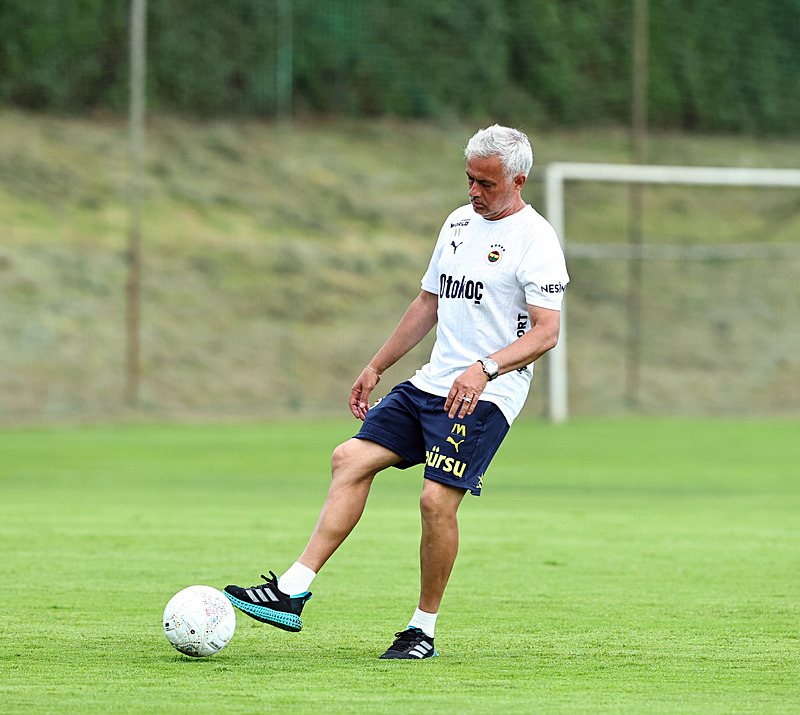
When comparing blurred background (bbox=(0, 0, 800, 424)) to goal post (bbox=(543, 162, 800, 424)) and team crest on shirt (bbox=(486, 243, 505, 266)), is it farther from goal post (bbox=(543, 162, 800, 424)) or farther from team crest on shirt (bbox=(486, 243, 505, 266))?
team crest on shirt (bbox=(486, 243, 505, 266))

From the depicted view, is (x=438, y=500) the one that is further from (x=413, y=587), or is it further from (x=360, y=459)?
(x=413, y=587)

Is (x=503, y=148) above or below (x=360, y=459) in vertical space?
above

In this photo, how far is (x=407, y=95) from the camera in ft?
93.6

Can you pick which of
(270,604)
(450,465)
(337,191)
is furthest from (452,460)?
(337,191)

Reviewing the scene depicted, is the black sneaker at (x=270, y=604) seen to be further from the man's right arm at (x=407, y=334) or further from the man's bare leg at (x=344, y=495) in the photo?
the man's right arm at (x=407, y=334)

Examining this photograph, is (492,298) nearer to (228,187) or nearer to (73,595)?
(73,595)

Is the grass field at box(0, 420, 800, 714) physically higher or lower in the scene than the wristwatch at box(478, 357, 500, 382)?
lower

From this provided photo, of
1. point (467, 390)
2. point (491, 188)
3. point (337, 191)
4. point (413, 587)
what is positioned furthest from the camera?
point (337, 191)

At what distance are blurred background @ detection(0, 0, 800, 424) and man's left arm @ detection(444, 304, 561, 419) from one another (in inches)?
594

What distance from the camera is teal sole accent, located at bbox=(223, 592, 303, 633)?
5125 mm

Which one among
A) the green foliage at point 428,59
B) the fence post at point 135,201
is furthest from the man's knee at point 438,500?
the green foliage at point 428,59

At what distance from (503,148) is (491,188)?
160mm

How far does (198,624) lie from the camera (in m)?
5.07

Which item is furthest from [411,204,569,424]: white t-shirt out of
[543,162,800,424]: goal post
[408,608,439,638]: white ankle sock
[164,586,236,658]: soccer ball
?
[543,162,800,424]: goal post
